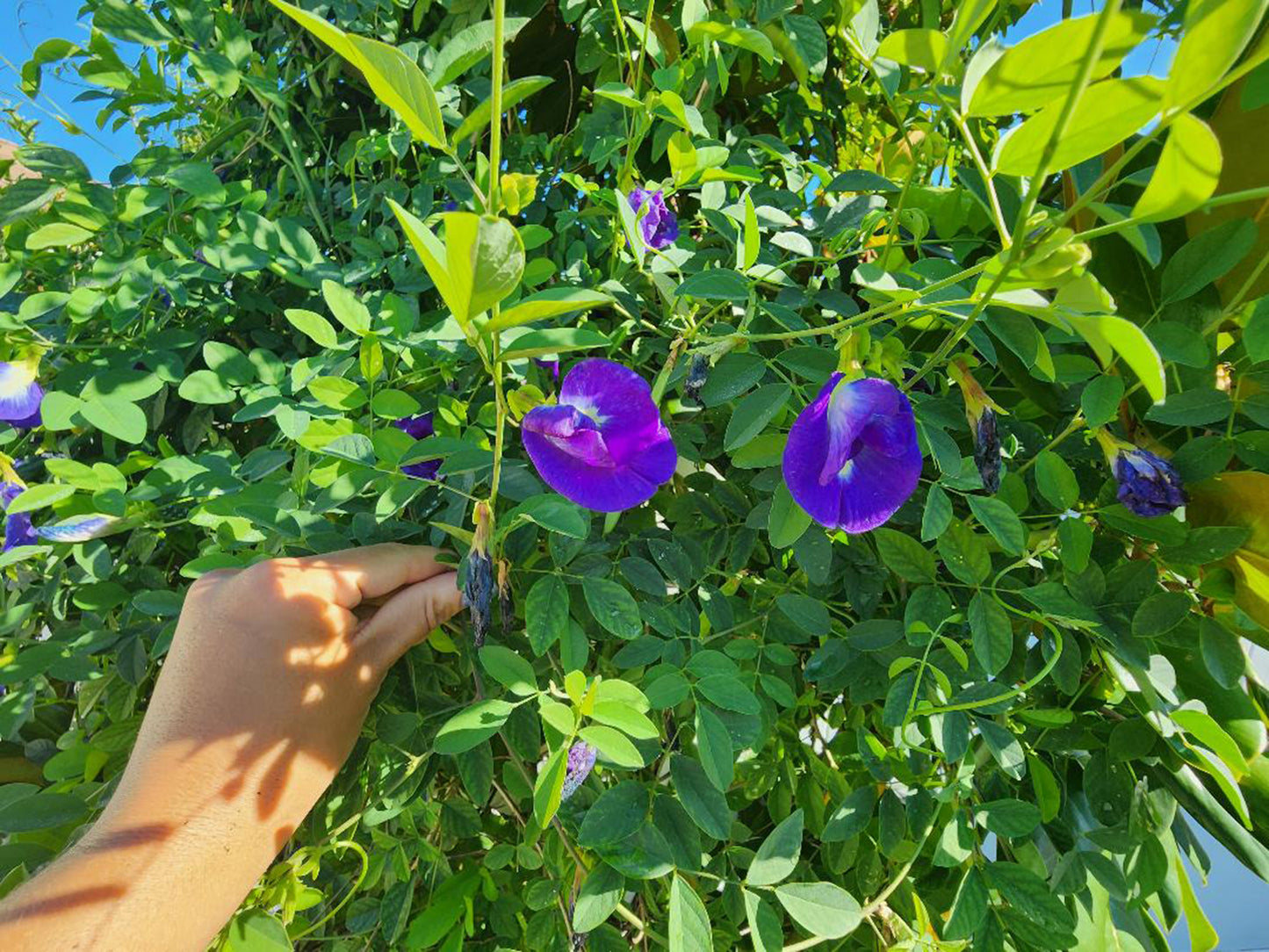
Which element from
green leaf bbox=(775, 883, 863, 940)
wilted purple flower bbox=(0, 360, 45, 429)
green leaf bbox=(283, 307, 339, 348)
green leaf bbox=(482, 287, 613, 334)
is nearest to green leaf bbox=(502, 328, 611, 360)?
green leaf bbox=(482, 287, 613, 334)

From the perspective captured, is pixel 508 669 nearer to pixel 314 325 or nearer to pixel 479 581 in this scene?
pixel 479 581

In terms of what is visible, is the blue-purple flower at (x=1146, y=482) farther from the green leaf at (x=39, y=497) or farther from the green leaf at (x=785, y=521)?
the green leaf at (x=39, y=497)

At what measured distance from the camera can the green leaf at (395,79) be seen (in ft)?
1.03

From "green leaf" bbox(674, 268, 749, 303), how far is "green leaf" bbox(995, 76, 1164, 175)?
0.20m

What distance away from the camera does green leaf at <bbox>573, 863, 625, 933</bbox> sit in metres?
0.53

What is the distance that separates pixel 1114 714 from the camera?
24.6 inches

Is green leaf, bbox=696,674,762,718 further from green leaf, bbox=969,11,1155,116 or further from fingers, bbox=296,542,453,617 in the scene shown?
green leaf, bbox=969,11,1155,116

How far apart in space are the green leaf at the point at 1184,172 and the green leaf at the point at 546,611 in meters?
0.38

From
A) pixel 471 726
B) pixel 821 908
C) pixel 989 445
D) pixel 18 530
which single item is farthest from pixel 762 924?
pixel 18 530

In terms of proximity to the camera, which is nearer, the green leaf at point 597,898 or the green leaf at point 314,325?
the green leaf at point 597,898

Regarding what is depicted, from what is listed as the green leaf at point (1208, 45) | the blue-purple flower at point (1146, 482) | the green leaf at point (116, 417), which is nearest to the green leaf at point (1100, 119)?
the green leaf at point (1208, 45)

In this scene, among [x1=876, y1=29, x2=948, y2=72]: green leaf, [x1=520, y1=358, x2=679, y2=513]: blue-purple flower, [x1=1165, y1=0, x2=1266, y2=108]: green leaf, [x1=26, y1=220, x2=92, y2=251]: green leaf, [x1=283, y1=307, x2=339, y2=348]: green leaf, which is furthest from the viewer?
[x1=26, y1=220, x2=92, y2=251]: green leaf

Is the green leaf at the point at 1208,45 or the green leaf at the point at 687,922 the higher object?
the green leaf at the point at 1208,45

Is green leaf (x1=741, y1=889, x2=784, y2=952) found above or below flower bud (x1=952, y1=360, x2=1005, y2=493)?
below
